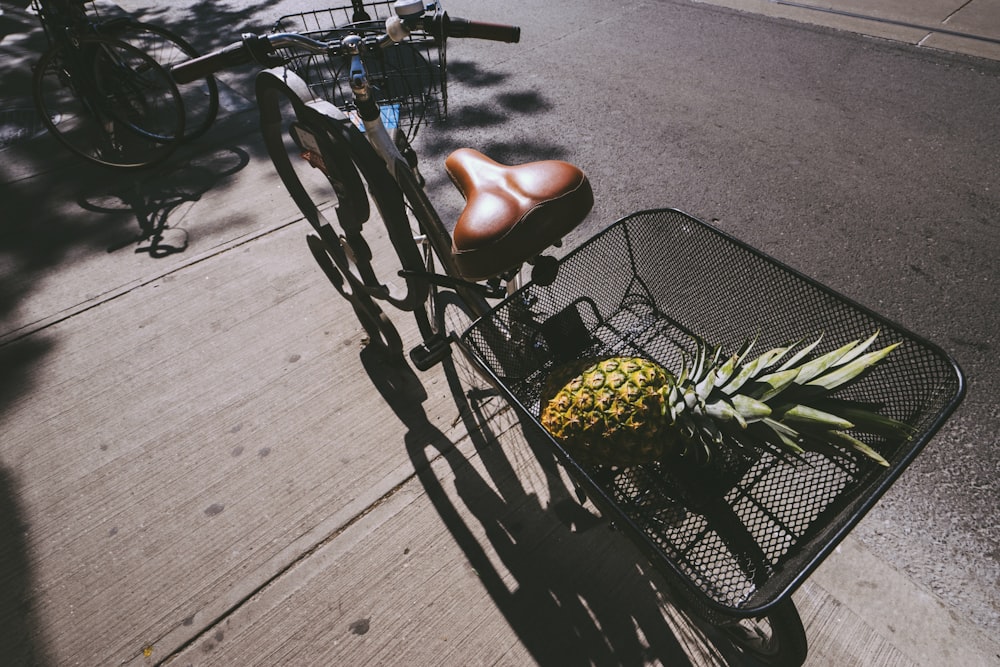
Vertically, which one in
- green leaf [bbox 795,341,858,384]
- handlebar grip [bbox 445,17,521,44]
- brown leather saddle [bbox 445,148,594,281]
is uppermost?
handlebar grip [bbox 445,17,521,44]

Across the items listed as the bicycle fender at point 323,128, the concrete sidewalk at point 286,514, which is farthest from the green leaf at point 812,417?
the bicycle fender at point 323,128

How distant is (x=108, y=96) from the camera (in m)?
4.34

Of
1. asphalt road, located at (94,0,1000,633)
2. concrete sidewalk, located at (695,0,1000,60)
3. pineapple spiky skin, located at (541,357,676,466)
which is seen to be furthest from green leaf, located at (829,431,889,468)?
concrete sidewalk, located at (695,0,1000,60)

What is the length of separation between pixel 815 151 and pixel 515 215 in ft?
11.5

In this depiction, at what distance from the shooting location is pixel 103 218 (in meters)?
3.79

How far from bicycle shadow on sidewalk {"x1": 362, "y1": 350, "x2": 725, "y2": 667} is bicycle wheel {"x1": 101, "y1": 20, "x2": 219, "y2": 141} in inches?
125

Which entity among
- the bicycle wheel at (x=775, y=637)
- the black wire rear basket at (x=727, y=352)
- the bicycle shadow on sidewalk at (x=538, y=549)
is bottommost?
the bicycle shadow on sidewalk at (x=538, y=549)

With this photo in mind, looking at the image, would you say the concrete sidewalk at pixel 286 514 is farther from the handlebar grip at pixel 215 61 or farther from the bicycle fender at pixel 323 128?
the handlebar grip at pixel 215 61

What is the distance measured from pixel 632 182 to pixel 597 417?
2939 millimetres

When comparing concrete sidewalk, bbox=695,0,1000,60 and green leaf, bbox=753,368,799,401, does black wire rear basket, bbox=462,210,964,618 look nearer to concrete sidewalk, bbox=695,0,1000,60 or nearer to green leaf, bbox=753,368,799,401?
green leaf, bbox=753,368,799,401

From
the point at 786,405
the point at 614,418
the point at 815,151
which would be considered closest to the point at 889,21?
the point at 815,151

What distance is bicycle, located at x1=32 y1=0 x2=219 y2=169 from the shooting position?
12.9 ft

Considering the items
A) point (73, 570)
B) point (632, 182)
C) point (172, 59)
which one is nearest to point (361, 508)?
point (73, 570)

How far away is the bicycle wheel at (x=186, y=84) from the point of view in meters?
4.12
